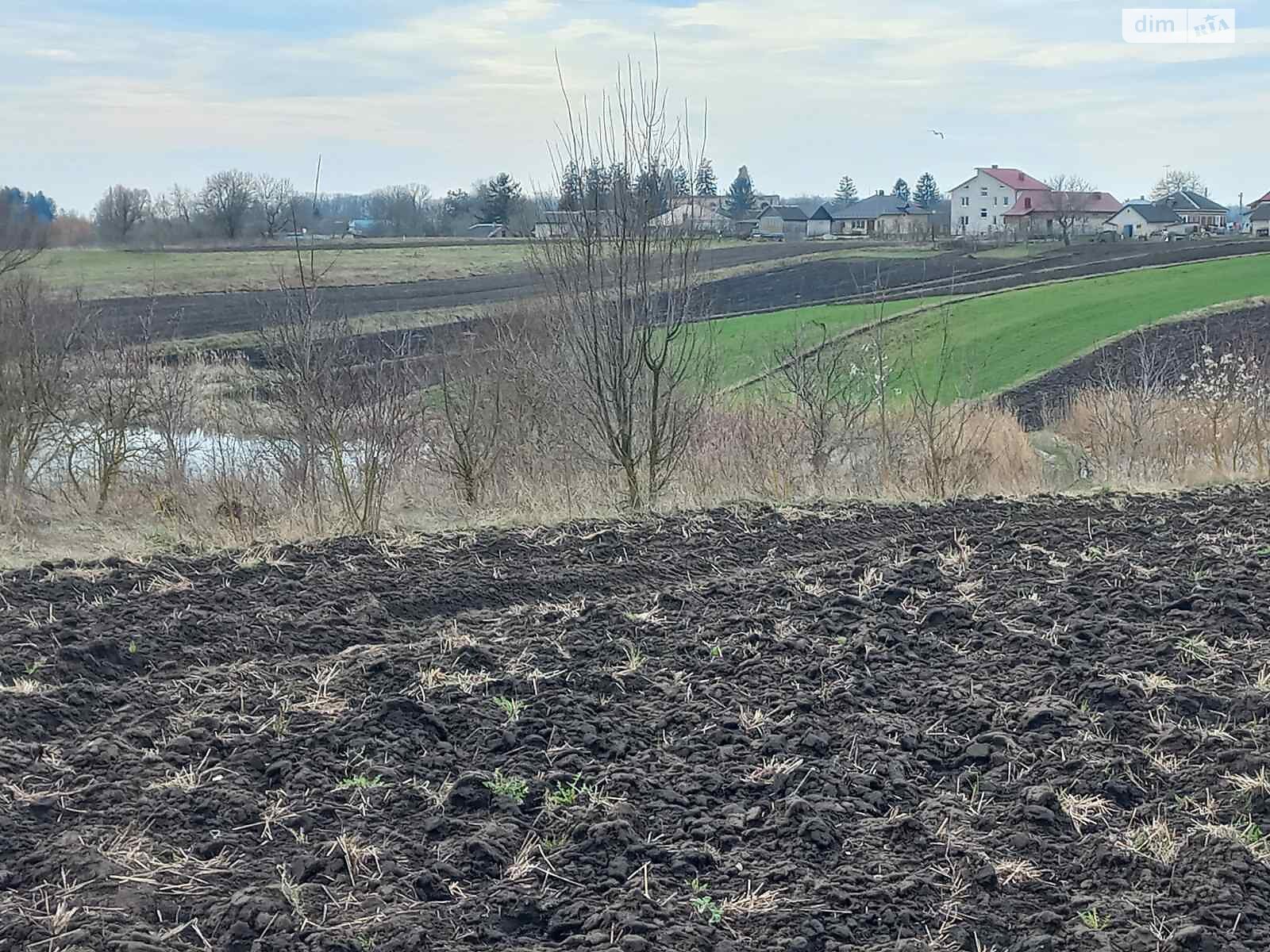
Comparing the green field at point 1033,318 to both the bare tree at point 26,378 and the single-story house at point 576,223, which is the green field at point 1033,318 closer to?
the single-story house at point 576,223

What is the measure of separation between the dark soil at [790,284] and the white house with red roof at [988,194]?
102 ft

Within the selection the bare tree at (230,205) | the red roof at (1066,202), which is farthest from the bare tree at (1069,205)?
the bare tree at (230,205)

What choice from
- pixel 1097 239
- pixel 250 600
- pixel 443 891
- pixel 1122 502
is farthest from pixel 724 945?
pixel 1097 239

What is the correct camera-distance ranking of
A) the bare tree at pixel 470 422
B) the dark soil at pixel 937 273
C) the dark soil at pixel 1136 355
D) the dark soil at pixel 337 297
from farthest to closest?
1. the dark soil at pixel 937 273
2. the dark soil at pixel 337 297
3. the dark soil at pixel 1136 355
4. the bare tree at pixel 470 422

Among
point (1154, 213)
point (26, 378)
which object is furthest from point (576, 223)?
point (1154, 213)

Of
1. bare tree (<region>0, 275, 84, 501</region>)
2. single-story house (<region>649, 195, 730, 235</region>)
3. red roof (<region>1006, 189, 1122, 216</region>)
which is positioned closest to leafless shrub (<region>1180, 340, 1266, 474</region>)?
single-story house (<region>649, 195, 730, 235</region>)

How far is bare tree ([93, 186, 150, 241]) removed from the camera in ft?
160

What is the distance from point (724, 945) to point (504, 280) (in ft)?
111

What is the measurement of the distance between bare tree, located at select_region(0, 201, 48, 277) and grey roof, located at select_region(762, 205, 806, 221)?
76575 millimetres

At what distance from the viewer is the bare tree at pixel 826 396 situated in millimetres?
12906

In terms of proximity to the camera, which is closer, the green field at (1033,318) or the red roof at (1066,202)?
the green field at (1033,318)

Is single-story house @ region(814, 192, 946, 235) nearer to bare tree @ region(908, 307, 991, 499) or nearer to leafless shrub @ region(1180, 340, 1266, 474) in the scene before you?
leafless shrub @ region(1180, 340, 1266, 474)

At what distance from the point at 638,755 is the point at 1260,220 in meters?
81.6

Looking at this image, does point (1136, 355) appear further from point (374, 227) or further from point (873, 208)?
point (873, 208)
